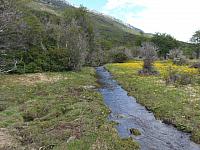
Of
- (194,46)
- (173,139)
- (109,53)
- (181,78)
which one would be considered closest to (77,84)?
(181,78)

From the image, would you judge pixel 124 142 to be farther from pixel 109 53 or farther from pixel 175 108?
pixel 109 53

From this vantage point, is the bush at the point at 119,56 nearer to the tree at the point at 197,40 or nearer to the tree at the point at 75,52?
the tree at the point at 197,40

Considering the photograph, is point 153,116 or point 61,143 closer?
point 61,143

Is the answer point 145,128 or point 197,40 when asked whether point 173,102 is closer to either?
point 145,128

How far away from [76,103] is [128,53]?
9369 centimetres

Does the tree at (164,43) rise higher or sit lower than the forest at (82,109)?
higher

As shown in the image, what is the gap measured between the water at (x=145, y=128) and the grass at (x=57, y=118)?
3.79 feet

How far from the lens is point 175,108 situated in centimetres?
3384

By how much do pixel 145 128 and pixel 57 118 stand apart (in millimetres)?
7226

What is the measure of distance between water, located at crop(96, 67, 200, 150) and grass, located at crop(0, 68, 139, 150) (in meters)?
1.15

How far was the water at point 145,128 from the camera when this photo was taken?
78.1ft

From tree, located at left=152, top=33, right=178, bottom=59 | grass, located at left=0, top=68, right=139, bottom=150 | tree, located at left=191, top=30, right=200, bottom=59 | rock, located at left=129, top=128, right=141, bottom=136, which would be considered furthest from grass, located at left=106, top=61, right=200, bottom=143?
tree, located at left=191, top=30, right=200, bottom=59

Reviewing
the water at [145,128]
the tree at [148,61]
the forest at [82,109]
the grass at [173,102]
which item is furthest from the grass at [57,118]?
the tree at [148,61]

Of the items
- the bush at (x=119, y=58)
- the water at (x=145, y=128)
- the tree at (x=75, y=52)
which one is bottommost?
the bush at (x=119, y=58)
